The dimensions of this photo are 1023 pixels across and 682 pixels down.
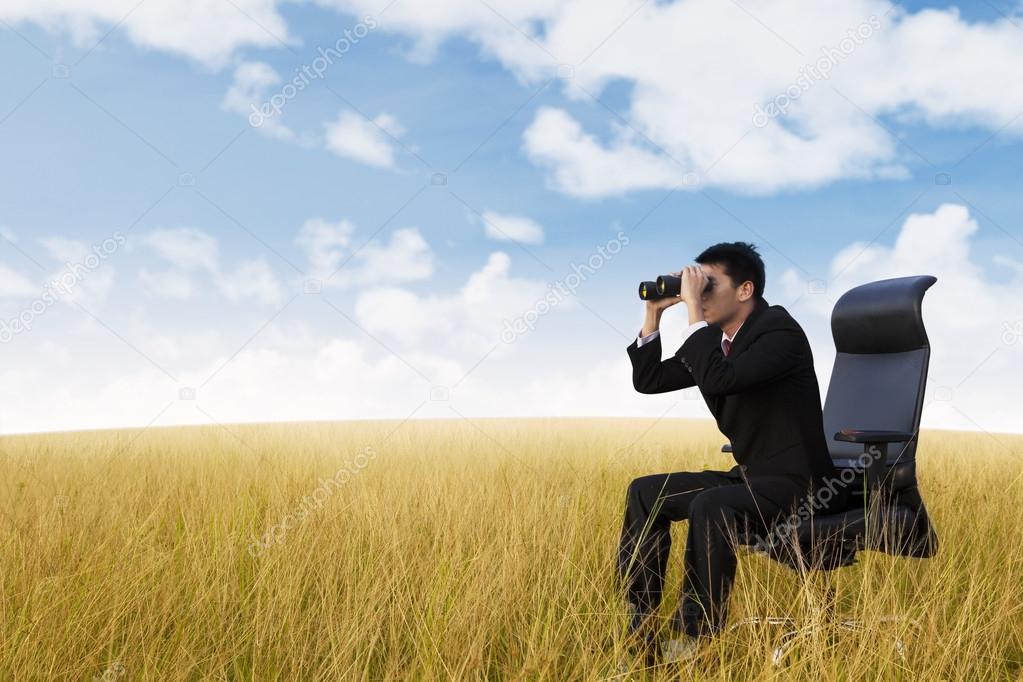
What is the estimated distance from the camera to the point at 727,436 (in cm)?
238

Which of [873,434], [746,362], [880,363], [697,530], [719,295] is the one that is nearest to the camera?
[697,530]

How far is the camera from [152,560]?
246 cm

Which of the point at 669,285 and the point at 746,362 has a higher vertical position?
the point at 669,285

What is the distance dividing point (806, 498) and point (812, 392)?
1.13ft

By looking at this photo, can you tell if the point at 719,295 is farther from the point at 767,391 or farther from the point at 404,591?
the point at 404,591

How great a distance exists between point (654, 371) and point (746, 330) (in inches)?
13.4

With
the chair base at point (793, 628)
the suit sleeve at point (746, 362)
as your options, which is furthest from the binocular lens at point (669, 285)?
the chair base at point (793, 628)

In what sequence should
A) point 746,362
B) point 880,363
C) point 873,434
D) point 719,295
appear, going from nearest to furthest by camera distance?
point 746,362, point 873,434, point 719,295, point 880,363

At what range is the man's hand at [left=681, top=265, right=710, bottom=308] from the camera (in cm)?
236

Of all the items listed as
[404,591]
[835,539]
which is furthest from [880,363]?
[404,591]

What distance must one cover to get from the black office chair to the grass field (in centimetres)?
12

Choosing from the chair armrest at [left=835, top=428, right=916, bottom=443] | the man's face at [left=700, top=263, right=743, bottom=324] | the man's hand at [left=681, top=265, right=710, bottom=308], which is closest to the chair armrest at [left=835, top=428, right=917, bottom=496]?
the chair armrest at [left=835, top=428, right=916, bottom=443]

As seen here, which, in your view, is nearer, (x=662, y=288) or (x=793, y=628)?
(x=793, y=628)

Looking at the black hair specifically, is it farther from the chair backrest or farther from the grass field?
the grass field
